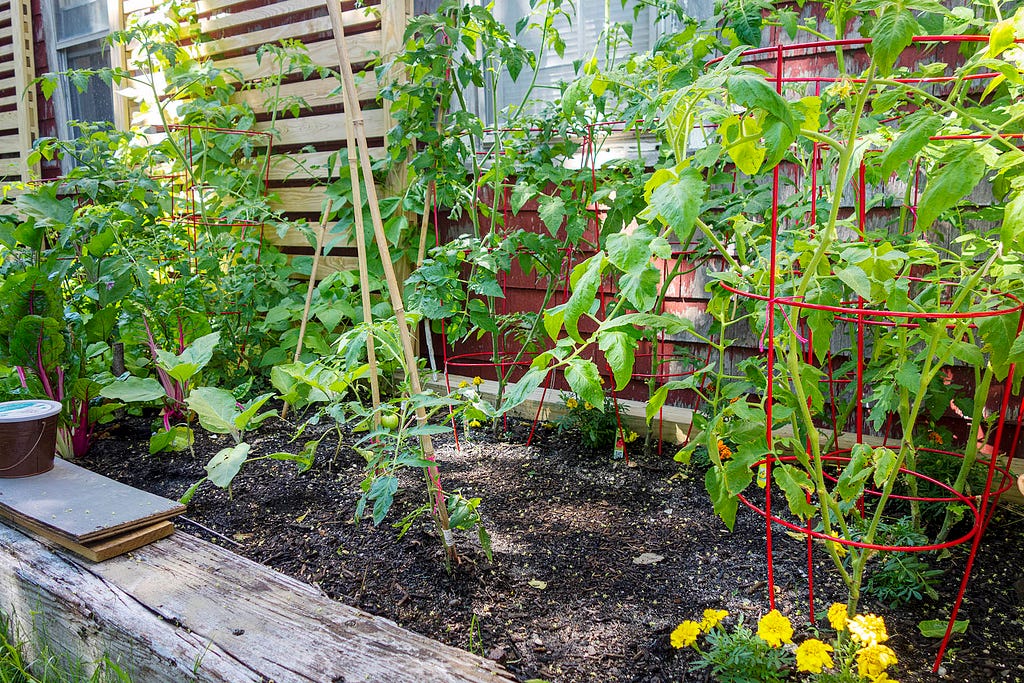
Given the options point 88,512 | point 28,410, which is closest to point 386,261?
point 88,512

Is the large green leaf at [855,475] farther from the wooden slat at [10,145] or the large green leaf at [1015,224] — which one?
the wooden slat at [10,145]

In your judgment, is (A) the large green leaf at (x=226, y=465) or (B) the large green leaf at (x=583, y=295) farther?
(A) the large green leaf at (x=226, y=465)

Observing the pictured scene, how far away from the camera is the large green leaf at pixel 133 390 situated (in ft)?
8.12

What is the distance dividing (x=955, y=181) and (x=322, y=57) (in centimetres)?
320

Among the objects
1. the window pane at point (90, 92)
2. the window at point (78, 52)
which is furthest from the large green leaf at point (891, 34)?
the window pane at point (90, 92)

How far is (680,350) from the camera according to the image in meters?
2.47

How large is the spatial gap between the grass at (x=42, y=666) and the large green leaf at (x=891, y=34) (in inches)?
73.4

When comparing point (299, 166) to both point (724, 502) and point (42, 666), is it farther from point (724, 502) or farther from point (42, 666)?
point (724, 502)

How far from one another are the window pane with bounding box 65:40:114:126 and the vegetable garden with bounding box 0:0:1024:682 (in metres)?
2.06

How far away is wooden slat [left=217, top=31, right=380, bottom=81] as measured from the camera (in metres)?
3.38

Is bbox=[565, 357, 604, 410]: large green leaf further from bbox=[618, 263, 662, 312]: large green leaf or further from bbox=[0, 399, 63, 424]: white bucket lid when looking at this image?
bbox=[0, 399, 63, 424]: white bucket lid

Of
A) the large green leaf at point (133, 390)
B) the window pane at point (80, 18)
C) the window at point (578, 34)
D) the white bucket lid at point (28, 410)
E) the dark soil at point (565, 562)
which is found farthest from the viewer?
the window pane at point (80, 18)

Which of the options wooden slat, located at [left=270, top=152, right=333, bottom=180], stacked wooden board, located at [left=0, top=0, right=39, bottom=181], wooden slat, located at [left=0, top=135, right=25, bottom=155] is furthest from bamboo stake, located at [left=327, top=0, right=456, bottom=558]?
wooden slat, located at [left=0, top=135, right=25, bottom=155]

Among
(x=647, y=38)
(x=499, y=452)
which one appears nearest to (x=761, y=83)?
(x=499, y=452)
